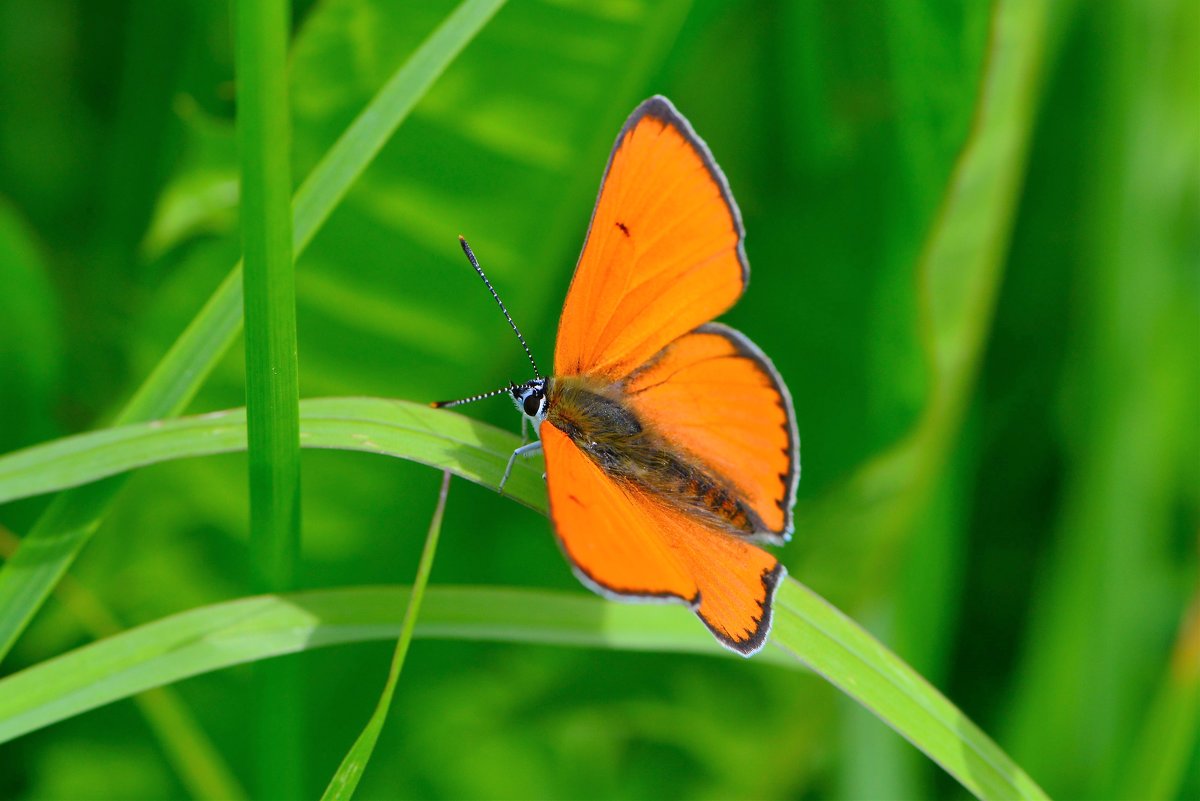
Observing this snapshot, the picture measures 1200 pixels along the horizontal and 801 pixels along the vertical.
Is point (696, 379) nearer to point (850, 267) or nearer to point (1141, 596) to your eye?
point (850, 267)

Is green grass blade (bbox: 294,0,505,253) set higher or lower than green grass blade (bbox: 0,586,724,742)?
higher

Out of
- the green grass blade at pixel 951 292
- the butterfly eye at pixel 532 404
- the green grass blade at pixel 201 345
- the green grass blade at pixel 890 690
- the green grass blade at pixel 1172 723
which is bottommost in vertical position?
the green grass blade at pixel 1172 723

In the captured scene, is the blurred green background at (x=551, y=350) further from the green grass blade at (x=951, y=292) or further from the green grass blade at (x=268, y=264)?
the green grass blade at (x=268, y=264)

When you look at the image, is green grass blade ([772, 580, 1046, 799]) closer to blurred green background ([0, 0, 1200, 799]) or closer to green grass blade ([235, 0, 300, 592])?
blurred green background ([0, 0, 1200, 799])

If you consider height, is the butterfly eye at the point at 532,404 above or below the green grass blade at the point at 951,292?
above

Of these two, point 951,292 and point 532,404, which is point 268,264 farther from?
point 951,292

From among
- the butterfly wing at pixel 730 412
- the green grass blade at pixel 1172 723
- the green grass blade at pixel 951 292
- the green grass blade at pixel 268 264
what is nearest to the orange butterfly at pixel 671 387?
the butterfly wing at pixel 730 412

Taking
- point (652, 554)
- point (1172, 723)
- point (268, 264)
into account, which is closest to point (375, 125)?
point (268, 264)

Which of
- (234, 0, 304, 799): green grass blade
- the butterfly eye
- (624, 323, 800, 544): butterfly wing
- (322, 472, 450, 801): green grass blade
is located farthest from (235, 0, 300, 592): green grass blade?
(624, 323, 800, 544): butterfly wing
